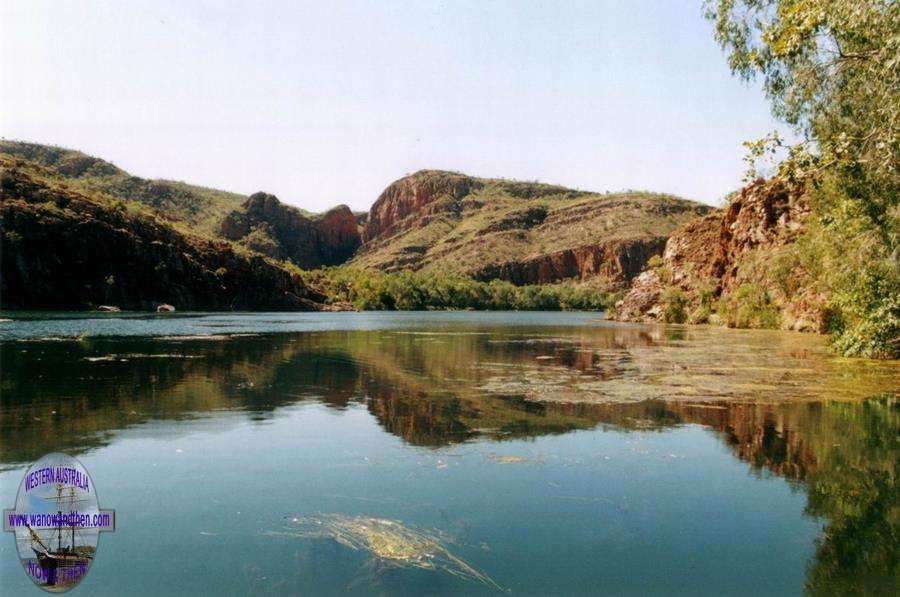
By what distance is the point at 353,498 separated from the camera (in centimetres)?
864

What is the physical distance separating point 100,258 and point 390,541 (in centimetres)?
11236

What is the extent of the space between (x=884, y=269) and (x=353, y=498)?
2358cm

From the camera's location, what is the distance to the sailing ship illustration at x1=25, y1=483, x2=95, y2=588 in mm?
6215

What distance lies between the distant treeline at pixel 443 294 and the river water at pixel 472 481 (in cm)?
14151

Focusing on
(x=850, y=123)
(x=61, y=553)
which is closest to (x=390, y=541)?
(x=61, y=553)

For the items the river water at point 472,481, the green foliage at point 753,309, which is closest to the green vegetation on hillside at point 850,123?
the river water at point 472,481

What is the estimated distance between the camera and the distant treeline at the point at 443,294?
163 meters

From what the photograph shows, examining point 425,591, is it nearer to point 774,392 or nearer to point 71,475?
point 71,475

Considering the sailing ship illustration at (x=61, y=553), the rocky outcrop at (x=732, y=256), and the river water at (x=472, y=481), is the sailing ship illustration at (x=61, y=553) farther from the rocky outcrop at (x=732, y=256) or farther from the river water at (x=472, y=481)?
the rocky outcrop at (x=732, y=256)

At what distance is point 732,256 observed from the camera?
78.1 meters

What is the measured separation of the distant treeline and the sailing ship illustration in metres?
150

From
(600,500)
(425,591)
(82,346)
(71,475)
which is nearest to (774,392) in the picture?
(600,500)

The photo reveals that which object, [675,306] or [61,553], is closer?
[61,553]

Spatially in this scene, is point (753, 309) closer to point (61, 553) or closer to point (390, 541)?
point (390, 541)
